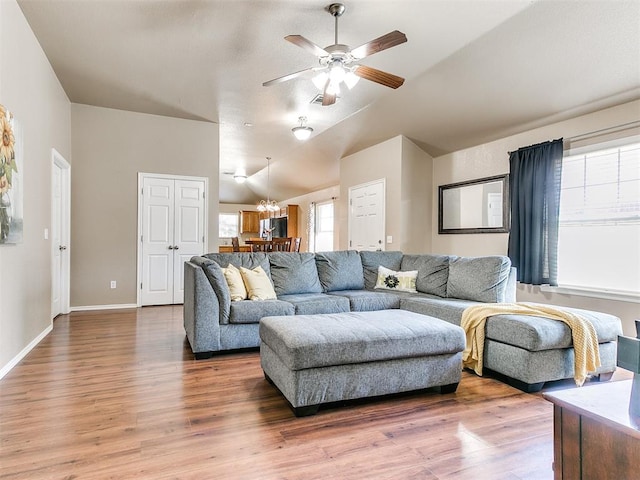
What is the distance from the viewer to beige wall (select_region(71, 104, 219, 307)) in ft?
17.4

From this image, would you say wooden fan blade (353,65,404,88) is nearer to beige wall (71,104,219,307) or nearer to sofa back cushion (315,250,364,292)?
sofa back cushion (315,250,364,292)

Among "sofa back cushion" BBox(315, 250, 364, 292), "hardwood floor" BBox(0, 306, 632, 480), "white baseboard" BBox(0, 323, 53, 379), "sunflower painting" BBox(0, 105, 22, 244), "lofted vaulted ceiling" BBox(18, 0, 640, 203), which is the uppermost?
"lofted vaulted ceiling" BBox(18, 0, 640, 203)

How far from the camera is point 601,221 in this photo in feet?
13.0

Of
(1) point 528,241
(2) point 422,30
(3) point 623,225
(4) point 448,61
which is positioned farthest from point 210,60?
(3) point 623,225

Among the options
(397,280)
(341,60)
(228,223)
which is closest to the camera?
(341,60)

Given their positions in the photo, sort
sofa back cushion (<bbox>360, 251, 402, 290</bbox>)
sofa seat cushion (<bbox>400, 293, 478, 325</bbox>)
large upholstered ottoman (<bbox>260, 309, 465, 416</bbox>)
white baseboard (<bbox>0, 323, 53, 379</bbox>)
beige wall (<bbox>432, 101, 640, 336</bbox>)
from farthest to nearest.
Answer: sofa back cushion (<bbox>360, 251, 402, 290</bbox>) → beige wall (<bbox>432, 101, 640, 336</bbox>) → sofa seat cushion (<bbox>400, 293, 478, 325</bbox>) → white baseboard (<bbox>0, 323, 53, 379</bbox>) → large upholstered ottoman (<bbox>260, 309, 465, 416</bbox>)

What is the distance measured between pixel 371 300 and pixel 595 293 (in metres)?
2.34

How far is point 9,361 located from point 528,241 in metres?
5.18

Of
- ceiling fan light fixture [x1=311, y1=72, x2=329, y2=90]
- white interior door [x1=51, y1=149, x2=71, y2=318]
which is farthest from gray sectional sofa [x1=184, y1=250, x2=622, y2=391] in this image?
white interior door [x1=51, y1=149, x2=71, y2=318]

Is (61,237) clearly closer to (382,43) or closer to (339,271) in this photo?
(339,271)

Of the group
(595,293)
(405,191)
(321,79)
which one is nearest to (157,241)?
(321,79)

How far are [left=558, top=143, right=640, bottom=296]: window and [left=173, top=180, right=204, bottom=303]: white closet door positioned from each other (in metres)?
4.93

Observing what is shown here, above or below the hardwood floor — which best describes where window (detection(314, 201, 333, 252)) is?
above

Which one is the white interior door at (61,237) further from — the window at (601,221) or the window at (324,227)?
the window at (601,221)
